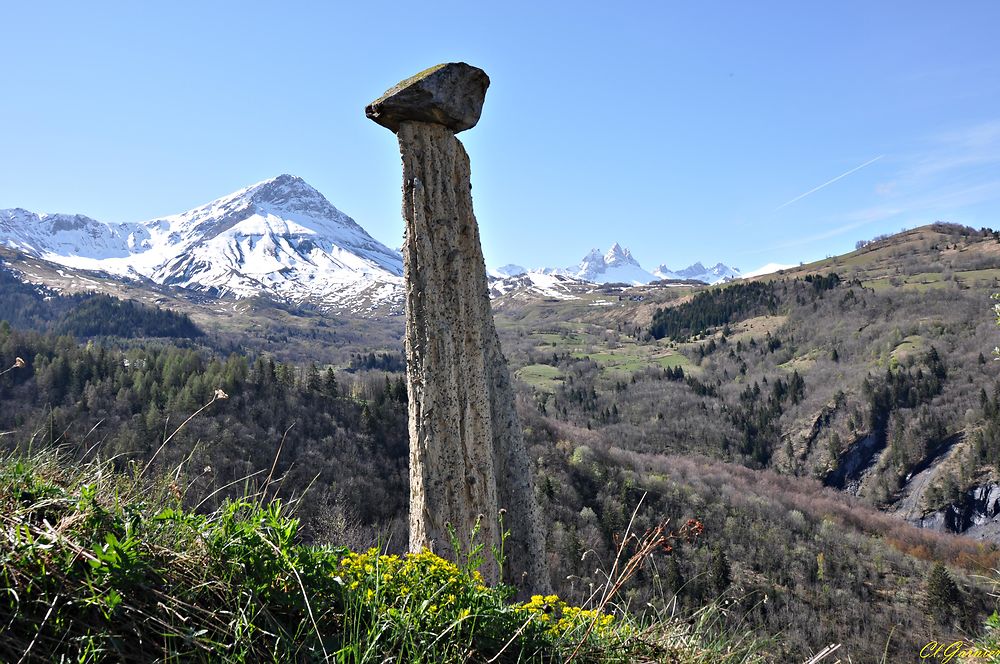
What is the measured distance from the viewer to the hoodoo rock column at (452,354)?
7.82 m

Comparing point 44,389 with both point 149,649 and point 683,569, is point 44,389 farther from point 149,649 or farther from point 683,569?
point 149,649

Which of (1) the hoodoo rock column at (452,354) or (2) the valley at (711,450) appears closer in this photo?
(1) the hoodoo rock column at (452,354)

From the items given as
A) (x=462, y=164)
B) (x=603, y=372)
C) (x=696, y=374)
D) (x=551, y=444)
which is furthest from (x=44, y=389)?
Answer: (x=696, y=374)

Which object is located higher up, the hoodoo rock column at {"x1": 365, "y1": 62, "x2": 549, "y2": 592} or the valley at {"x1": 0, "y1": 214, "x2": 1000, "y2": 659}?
the hoodoo rock column at {"x1": 365, "y1": 62, "x2": 549, "y2": 592}

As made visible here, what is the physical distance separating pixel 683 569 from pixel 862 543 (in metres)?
25.1

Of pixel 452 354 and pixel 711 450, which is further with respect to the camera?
pixel 711 450

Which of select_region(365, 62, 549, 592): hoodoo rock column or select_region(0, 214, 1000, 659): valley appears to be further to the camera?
select_region(0, 214, 1000, 659): valley

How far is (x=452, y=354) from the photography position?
8.26 metres

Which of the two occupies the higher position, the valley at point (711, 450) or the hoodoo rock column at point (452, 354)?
the hoodoo rock column at point (452, 354)

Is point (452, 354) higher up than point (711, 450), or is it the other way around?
point (452, 354)

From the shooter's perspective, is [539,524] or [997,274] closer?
[539,524]

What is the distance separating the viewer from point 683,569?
188ft

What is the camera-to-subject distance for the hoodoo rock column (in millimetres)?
7824

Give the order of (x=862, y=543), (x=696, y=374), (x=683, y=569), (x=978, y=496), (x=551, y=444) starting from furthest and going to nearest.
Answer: (x=696, y=374) < (x=978, y=496) < (x=551, y=444) < (x=862, y=543) < (x=683, y=569)
